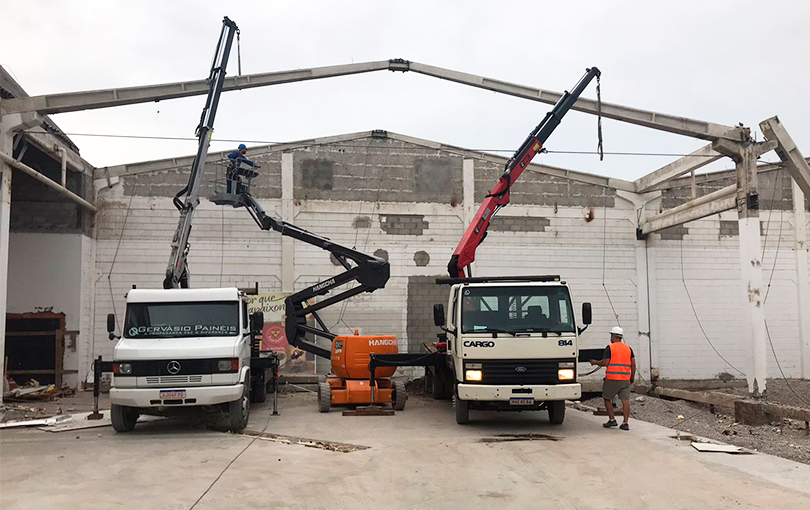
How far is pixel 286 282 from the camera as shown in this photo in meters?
20.4

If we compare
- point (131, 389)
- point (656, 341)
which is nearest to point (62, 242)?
point (131, 389)

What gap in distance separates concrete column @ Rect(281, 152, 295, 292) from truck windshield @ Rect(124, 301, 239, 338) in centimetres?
789

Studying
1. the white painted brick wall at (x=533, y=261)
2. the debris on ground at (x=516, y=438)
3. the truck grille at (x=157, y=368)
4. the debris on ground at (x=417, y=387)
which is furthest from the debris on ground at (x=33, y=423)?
the debris on ground at (x=417, y=387)

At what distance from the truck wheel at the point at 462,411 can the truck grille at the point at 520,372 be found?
1.03m

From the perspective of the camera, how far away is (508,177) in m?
15.7

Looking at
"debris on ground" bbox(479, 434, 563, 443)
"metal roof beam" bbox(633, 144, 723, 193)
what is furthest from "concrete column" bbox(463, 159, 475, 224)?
"debris on ground" bbox(479, 434, 563, 443)

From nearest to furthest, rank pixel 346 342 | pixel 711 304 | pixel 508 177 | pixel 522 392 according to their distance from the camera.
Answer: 1. pixel 522 392
2. pixel 346 342
3. pixel 508 177
4. pixel 711 304

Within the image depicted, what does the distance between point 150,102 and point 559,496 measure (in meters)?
12.8

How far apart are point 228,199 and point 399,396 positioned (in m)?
6.19

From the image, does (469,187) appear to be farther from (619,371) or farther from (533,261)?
(619,371)

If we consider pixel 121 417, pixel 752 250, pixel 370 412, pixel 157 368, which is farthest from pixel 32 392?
pixel 752 250

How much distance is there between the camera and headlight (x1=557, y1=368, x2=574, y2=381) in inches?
455

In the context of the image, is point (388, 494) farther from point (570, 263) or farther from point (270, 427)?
point (570, 263)

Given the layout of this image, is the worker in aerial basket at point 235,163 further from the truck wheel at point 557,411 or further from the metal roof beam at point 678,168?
the metal roof beam at point 678,168
